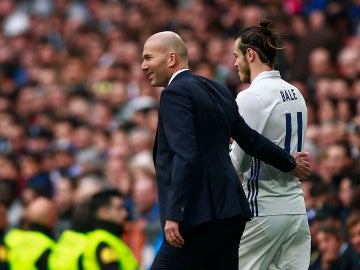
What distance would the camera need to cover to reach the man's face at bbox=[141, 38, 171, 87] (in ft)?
25.1

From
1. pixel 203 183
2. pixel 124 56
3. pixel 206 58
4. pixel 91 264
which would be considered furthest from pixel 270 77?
pixel 124 56

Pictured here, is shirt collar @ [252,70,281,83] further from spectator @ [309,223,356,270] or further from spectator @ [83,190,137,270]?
spectator @ [309,223,356,270]

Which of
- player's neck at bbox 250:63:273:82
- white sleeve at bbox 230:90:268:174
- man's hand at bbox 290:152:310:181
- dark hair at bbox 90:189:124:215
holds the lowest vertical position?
dark hair at bbox 90:189:124:215

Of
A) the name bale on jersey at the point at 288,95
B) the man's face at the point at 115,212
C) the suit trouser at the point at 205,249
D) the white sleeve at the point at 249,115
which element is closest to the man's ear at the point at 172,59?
the white sleeve at the point at 249,115

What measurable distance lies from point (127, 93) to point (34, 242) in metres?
7.73

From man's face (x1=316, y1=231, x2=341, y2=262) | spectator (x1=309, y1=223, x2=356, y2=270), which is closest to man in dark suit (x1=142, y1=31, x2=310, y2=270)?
spectator (x1=309, y1=223, x2=356, y2=270)

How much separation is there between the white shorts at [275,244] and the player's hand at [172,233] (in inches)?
33.4

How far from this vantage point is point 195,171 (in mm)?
7289

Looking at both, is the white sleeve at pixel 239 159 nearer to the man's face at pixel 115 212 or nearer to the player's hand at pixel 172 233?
the player's hand at pixel 172 233

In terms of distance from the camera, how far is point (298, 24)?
1698 cm

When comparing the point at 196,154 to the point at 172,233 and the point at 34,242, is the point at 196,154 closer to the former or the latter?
the point at 172,233

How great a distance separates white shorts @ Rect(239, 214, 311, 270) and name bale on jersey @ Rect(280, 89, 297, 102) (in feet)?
2.47

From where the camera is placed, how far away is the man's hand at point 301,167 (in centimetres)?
793

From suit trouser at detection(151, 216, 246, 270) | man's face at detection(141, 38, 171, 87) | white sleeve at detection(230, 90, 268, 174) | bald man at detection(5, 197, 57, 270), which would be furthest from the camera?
bald man at detection(5, 197, 57, 270)
